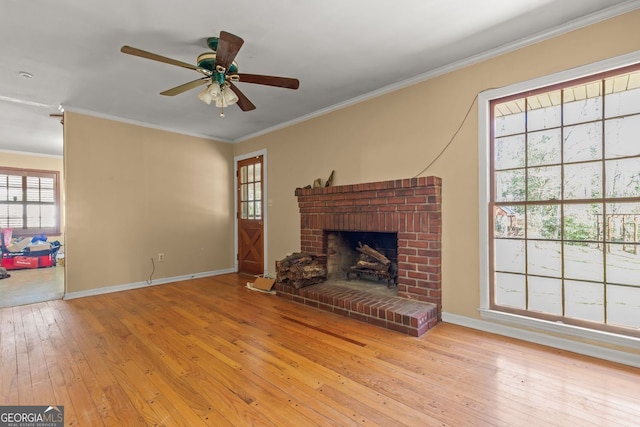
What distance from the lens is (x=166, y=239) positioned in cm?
499

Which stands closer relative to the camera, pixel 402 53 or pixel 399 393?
pixel 399 393

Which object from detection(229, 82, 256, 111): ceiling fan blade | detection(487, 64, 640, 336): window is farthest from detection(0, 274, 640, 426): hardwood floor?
detection(229, 82, 256, 111): ceiling fan blade

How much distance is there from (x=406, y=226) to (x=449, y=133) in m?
1.05

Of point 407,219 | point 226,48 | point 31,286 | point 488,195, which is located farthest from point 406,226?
point 31,286

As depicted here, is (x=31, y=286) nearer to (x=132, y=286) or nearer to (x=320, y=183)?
(x=132, y=286)

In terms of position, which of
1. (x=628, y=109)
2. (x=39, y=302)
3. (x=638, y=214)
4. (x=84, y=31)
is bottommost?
(x=39, y=302)

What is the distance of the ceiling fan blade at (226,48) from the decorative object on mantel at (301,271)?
240cm

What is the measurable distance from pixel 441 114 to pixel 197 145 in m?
4.19

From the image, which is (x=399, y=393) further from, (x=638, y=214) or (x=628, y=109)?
(x=628, y=109)

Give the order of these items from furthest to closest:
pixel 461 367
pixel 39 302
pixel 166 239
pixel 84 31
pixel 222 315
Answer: pixel 166 239 → pixel 39 302 → pixel 222 315 → pixel 84 31 → pixel 461 367

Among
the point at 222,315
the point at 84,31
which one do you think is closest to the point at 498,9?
the point at 84,31

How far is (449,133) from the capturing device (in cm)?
301

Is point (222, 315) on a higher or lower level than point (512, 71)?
lower

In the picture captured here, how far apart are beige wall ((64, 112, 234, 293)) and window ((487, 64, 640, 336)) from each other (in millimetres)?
4594
